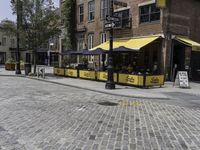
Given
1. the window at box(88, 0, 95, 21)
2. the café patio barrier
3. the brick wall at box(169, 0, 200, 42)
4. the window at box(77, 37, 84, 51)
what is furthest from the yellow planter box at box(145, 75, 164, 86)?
the window at box(77, 37, 84, 51)

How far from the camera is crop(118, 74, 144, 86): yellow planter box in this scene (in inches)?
685

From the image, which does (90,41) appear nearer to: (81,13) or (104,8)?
(81,13)

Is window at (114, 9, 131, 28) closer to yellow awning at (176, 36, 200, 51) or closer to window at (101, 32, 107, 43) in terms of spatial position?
window at (101, 32, 107, 43)

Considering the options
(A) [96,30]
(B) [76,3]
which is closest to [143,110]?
(A) [96,30]

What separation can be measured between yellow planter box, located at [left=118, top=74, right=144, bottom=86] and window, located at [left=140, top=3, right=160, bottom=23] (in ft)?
20.3

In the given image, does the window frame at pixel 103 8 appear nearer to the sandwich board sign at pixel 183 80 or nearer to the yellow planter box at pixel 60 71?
the yellow planter box at pixel 60 71

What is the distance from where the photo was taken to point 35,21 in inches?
1025

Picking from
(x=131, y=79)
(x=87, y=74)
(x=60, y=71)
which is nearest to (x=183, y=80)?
(x=131, y=79)

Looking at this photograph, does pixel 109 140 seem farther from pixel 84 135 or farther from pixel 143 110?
pixel 143 110

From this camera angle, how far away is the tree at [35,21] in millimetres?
26141

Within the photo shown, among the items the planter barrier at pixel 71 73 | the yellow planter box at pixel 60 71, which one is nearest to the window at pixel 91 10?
the yellow planter box at pixel 60 71

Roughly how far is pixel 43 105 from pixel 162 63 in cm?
1289

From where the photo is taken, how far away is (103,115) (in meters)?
9.20

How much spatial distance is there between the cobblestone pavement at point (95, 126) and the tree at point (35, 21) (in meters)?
15.5
